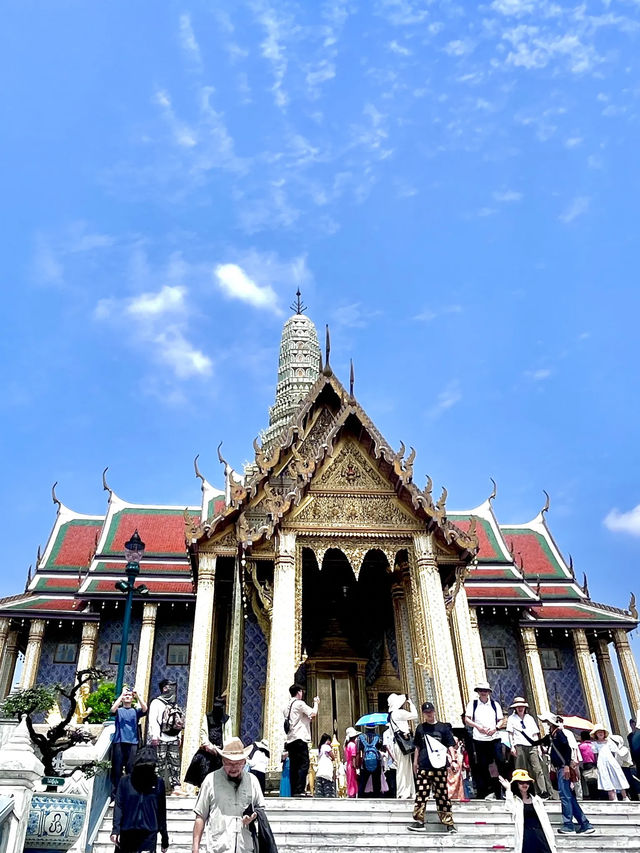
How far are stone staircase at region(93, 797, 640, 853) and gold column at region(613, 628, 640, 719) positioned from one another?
35.8ft

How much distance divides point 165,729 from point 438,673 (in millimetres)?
4459

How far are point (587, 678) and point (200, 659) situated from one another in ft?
34.5

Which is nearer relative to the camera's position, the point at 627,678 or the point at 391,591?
the point at 391,591

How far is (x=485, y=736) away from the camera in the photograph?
7398mm

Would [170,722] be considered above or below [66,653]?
below

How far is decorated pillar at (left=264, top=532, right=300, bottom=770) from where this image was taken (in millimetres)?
9711

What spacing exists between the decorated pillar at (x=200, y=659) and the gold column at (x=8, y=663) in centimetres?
758

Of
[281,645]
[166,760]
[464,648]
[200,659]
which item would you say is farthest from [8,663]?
[464,648]

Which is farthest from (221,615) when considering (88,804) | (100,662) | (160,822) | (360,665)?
(160,822)

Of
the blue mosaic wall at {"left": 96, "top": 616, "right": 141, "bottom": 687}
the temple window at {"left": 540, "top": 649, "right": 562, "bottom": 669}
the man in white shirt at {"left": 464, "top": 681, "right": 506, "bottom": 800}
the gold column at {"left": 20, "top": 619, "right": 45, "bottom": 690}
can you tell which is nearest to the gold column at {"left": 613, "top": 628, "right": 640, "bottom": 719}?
the temple window at {"left": 540, "top": 649, "right": 562, "bottom": 669}

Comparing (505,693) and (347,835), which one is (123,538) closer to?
(505,693)

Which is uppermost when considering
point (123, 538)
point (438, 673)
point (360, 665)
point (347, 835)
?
point (123, 538)

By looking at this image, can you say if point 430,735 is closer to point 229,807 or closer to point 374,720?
point 229,807

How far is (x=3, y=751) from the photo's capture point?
4914mm
